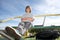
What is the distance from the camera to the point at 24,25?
2205 millimetres

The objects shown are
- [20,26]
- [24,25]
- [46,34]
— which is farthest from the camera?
[24,25]

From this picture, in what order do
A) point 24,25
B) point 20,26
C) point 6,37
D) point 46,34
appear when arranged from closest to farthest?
1. point 46,34
2. point 6,37
3. point 20,26
4. point 24,25

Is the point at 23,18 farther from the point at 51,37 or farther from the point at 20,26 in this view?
the point at 51,37

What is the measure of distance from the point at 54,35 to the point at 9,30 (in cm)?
59

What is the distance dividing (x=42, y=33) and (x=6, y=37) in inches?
19.3

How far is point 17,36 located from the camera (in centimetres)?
133

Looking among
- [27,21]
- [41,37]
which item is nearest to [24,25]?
[27,21]

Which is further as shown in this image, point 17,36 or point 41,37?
point 17,36

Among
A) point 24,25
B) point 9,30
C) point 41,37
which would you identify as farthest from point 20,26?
point 41,37

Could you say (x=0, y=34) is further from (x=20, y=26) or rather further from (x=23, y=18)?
(x=23, y=18)

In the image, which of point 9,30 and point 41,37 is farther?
point 9,30

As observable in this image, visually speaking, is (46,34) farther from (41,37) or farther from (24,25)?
(24,25)

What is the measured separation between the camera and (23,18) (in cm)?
233

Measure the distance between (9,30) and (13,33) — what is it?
0.20 ft
